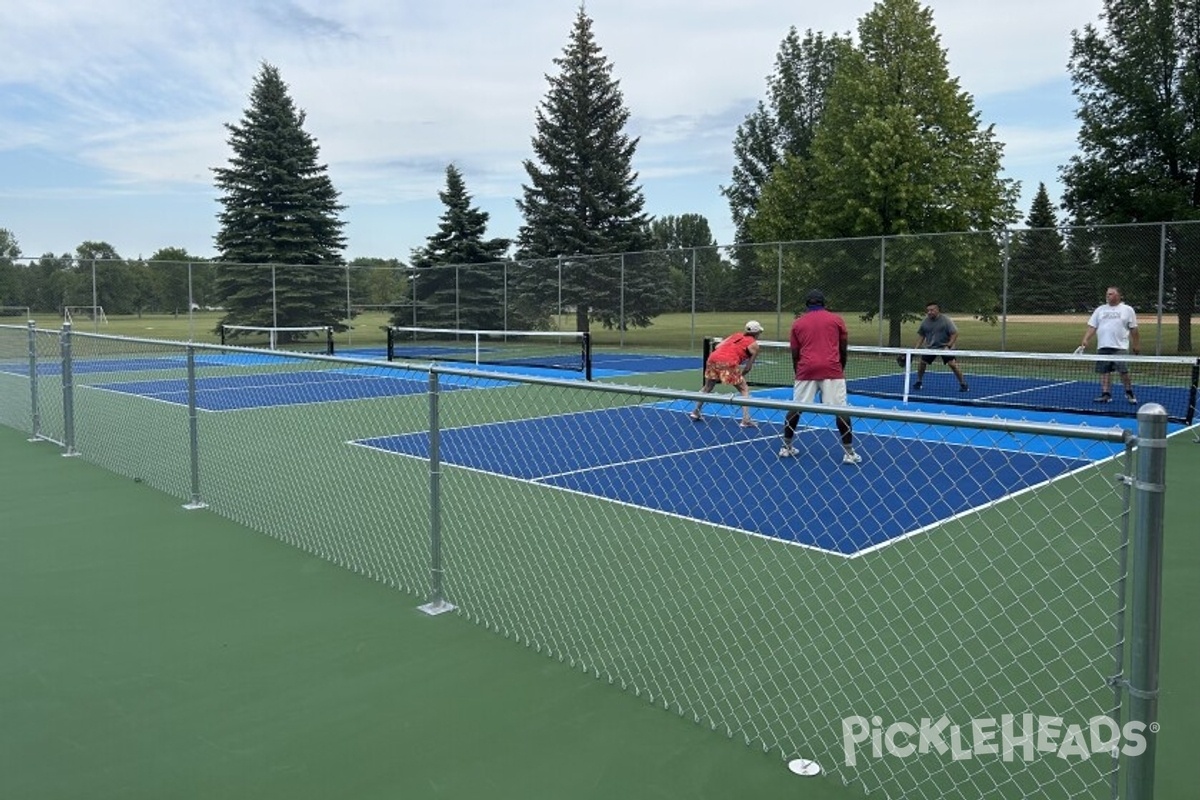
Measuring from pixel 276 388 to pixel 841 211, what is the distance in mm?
21385

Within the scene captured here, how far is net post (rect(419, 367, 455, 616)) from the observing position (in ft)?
17.0

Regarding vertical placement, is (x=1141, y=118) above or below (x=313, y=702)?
above

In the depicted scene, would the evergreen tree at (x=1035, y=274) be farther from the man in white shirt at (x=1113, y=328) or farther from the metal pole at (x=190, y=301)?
the metal pole at (x=190, y=301)

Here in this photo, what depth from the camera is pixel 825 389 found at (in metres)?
9.77

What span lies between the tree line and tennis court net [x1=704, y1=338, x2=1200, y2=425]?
5.69 feet

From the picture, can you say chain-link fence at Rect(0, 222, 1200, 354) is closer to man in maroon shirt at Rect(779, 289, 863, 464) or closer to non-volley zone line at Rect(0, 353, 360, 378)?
non-volley zone line at Rect(0, 353, 360, 378)

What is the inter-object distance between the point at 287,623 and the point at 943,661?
3537 millimetres

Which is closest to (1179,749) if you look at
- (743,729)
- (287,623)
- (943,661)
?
(943,661)

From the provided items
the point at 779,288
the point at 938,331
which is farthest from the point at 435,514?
the point at 779,288

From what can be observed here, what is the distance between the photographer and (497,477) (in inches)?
346

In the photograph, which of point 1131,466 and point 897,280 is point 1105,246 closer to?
point 897,280

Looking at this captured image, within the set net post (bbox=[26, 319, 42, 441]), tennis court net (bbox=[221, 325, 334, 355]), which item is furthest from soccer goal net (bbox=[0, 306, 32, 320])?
net post (bbox=[26, 319, 42, 441])

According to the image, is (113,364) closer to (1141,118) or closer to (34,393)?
(34,393)

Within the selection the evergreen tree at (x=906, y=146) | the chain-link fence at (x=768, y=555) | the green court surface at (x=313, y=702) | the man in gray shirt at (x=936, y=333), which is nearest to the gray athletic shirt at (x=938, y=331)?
the man in gray shirt at (x=936, y=333)
